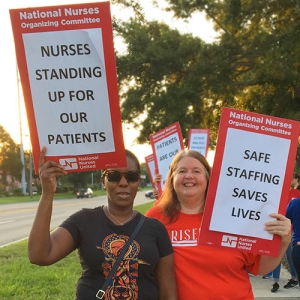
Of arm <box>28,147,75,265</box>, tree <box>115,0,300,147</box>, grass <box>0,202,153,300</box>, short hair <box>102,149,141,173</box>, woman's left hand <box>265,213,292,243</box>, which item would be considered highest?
tree <box>115,0,300,147</box>

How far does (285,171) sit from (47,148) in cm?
135

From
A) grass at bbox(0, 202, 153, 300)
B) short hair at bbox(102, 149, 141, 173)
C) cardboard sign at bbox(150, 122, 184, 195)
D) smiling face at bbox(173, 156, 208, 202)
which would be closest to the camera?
short hair at bbox(102, 149, 141, 173)

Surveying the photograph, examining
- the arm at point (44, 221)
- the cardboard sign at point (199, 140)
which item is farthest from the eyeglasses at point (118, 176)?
the cardboard sign at point (199, 140)

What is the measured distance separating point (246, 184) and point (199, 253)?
1.70 ft

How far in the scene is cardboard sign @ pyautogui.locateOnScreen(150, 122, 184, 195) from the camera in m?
7.60

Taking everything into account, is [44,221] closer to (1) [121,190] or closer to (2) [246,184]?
(1) [121,190]

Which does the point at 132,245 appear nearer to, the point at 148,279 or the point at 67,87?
the point at 148,279

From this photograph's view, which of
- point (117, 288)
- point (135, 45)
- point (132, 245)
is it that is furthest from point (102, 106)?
point (135, 45)

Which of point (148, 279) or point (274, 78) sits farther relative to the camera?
point (274, 78)

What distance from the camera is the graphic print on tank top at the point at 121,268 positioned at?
8.75 ft

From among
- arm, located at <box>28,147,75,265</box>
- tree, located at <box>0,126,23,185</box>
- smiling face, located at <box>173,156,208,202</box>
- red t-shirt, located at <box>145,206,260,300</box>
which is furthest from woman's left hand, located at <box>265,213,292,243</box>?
tree, located at <box>0,126,23,185</box>

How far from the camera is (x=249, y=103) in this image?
663 inches

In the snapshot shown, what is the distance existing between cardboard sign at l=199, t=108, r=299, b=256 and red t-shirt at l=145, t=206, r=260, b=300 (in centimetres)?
16

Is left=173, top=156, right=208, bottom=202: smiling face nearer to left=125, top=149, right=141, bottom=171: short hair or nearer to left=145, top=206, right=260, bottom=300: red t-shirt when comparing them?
left=145, top=206, right=260, bottom=300: red t-shirt
